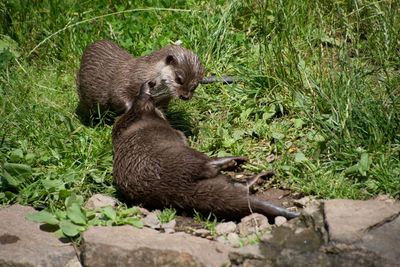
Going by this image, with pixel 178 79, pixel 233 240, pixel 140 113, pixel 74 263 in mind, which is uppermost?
pixel 178 79

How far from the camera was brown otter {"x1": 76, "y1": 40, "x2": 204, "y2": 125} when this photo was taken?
488 centimetres

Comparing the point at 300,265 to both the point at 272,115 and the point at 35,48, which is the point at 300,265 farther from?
the point at 35,48

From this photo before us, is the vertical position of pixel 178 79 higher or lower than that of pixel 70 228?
higher

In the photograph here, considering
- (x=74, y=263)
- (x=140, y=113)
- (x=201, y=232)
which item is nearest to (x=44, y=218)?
(x=74, y=263)

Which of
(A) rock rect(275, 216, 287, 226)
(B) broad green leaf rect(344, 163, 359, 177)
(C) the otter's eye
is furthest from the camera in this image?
(C) the otter's eye

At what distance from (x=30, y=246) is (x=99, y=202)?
0.54 m

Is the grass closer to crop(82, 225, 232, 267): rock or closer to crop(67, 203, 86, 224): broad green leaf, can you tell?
crop(67, 203, 86, 224): broad green leaf

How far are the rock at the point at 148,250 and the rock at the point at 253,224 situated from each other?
0.68ft

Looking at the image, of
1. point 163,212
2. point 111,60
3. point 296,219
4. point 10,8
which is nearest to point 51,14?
point 10,8

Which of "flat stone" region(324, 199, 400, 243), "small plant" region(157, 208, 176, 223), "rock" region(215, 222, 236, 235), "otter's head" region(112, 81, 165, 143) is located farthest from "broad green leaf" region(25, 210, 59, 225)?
"flat stone" region(324, 199, 400, 243)

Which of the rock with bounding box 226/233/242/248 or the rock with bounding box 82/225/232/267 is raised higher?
the rock with bounding box 82/225/232/267

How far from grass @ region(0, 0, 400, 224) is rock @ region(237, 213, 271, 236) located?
379 mm

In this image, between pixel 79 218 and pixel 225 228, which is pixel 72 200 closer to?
pixel 79 218

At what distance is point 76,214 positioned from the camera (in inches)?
160
